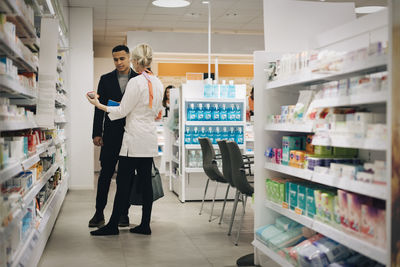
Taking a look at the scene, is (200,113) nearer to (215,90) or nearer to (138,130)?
(215,90)

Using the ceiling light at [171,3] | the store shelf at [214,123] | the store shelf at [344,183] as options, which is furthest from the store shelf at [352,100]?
the ceiling light at [171,3]

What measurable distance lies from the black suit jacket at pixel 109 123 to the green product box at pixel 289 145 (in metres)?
2.10

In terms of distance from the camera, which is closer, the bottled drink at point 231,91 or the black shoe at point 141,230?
the black shoe at point 141,230

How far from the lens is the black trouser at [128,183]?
15.2ft

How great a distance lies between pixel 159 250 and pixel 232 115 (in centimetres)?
306

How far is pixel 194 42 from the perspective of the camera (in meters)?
10.9

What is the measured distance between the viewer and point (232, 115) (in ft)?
22.6

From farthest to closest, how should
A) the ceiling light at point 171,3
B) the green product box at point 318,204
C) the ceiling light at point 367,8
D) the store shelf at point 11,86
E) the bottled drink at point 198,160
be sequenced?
the ceiling light at point 367,8, the ceiling light at point 171,3, the bottled drink at point 198,160, the green product box at point 318,204, the store shelf at point 11,86

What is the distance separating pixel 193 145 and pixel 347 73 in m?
4.26

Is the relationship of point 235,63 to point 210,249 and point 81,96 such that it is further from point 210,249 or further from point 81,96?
point 210,249

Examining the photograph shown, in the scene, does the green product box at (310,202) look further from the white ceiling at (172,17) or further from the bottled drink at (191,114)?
the white ceiling at (172,17)

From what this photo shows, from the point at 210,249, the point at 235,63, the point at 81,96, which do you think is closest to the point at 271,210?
the point at 210,249

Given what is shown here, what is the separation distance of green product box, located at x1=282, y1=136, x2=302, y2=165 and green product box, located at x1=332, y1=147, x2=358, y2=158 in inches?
16.9

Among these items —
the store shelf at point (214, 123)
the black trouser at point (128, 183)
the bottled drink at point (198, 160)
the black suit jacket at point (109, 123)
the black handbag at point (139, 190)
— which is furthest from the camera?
the bottled drink at point (198, 160)
